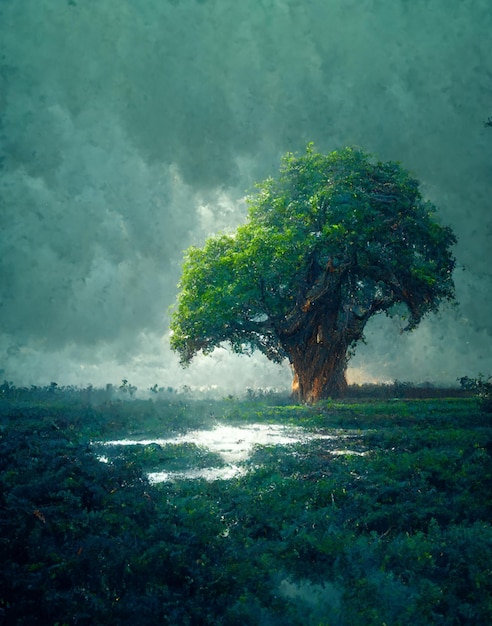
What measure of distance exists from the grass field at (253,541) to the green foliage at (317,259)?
62.9ft

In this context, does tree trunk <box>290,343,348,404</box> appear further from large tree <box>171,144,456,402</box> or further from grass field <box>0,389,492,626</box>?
grass field <box>0,389,492,626</box>

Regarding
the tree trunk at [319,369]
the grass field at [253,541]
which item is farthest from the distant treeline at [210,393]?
the grass field at [253,541]

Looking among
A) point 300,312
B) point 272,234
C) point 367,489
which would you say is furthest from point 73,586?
point 300,312

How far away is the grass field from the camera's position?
5.40 m

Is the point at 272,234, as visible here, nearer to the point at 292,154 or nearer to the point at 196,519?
the point at 292,154

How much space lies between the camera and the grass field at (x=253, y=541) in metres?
5.40

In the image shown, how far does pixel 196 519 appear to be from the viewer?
7.85 metres

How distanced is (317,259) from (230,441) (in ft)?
59.2

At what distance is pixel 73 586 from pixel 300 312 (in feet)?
94.3

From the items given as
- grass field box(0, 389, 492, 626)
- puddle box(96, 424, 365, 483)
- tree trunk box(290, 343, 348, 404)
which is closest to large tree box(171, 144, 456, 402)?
tree trunk box(290, 343, 348, 404)

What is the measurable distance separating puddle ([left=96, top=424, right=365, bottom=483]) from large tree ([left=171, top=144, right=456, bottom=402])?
12.0 meters

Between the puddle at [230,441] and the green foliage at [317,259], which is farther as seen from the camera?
the green foliage at [317,259]

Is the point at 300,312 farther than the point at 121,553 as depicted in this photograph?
Yes

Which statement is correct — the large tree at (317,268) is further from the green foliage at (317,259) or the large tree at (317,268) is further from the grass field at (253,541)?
the grass field at (253,541)
